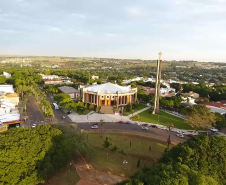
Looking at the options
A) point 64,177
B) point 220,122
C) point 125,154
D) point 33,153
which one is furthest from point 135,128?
point 33,153

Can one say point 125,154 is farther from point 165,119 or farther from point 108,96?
point 108,96

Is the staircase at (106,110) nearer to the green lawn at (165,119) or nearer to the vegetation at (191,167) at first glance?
the green lawn at (165,119)

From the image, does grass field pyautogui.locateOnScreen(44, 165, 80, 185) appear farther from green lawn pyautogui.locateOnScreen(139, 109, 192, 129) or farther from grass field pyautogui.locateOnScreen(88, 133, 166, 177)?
green lawn pyautogui.locateOnScreen(139, 109, 192, 129)

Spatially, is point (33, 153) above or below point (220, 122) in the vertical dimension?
above

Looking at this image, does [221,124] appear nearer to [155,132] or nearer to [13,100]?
[155,132]

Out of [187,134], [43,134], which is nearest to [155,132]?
[187,134]

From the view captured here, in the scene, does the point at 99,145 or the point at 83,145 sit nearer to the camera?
the point at 83,145
